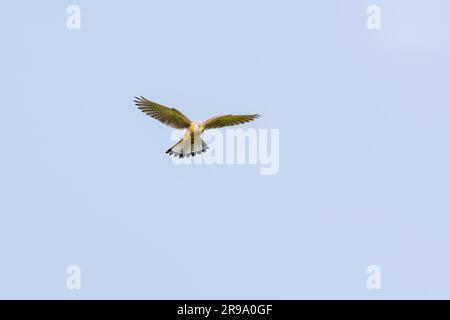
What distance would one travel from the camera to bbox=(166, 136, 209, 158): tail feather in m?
27.9

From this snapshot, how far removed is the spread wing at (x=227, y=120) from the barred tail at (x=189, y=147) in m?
0.32

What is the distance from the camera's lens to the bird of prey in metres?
27.6

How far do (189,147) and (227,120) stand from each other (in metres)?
0.86

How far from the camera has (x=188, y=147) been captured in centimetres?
2805

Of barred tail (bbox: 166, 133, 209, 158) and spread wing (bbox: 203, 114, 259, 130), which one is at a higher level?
spread wing (bbox: 203, 114, 259, 130)

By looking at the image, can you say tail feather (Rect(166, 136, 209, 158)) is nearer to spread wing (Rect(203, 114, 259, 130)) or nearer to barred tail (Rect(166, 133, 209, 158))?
barred tail (Rect(166, 133, 209, 158))

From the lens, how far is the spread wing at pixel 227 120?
27906 millimetres

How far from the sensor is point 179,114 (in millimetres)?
27453

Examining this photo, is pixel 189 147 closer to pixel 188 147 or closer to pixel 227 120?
pixel 188 147

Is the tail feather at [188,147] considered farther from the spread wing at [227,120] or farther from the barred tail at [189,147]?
the spread wing at [227,120]
